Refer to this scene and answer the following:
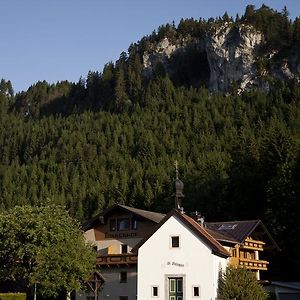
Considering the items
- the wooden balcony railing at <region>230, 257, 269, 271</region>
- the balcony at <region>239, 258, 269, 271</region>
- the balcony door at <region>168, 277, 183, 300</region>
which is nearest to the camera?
the balcony door at <region>168, 277, 183, 300</region>

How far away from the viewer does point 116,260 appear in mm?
54844

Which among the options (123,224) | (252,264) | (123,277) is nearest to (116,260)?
(123,277)

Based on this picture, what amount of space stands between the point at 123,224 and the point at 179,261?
39.5 feet

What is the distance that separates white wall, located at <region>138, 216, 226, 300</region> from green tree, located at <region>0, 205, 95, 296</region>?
226 inches

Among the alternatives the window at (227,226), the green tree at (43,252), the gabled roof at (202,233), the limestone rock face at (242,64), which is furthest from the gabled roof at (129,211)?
the limestone rock face at (242,64)

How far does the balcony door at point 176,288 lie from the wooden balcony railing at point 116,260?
7.03m

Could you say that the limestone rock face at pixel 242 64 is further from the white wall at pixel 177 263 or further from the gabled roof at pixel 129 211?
the white wall at pixel 177 263

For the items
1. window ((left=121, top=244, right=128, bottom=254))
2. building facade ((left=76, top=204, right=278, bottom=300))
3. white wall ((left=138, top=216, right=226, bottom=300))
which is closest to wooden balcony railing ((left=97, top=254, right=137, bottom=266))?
building facade ((left=76, top=204, right=278, bottom=300))

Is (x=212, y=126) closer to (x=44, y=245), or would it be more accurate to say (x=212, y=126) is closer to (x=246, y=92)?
(x=246, y=92)

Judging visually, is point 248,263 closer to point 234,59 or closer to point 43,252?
point 43,252

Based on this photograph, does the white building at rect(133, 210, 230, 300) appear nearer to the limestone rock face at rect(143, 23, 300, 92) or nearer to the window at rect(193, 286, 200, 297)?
the window at rect(193, 286, 200, 297)

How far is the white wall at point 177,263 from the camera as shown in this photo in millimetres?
45969

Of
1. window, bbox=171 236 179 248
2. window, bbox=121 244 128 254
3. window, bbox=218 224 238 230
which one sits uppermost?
window, bbox=218 224 238 230

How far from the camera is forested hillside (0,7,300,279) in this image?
71.6 metres
